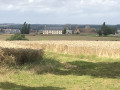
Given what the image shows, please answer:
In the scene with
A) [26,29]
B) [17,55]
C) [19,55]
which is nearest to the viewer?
[17,55]

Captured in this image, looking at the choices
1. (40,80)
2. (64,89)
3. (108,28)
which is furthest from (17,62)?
(108,28)

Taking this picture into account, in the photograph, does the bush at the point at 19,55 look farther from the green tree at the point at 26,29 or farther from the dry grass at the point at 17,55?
the green tree at the point at 26,29

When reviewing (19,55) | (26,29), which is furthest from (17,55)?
(26,29)

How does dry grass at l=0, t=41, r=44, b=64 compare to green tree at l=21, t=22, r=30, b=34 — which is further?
green tree at l=21, t=22, r=30, b=34

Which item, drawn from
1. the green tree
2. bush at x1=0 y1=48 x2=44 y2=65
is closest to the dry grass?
bush at x1=0 y1=48 x2=44 y2=65

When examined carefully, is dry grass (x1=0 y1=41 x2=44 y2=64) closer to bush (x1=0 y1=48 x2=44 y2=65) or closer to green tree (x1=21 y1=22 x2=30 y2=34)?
bush (x1=0 y1=48 x2=44 y2=65)

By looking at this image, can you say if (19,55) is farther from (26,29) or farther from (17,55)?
(26,29)

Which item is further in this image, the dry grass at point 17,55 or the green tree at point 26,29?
the green tree at point 26,29

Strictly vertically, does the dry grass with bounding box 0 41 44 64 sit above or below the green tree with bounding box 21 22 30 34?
above

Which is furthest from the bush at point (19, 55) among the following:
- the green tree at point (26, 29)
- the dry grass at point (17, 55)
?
the green tree at point (26, 29)

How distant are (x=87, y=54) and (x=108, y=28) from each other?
5982 cm

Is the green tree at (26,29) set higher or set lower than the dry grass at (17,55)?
lower

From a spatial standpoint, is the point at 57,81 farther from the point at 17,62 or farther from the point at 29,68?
the point at 17,62

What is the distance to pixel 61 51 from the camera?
3372cm
